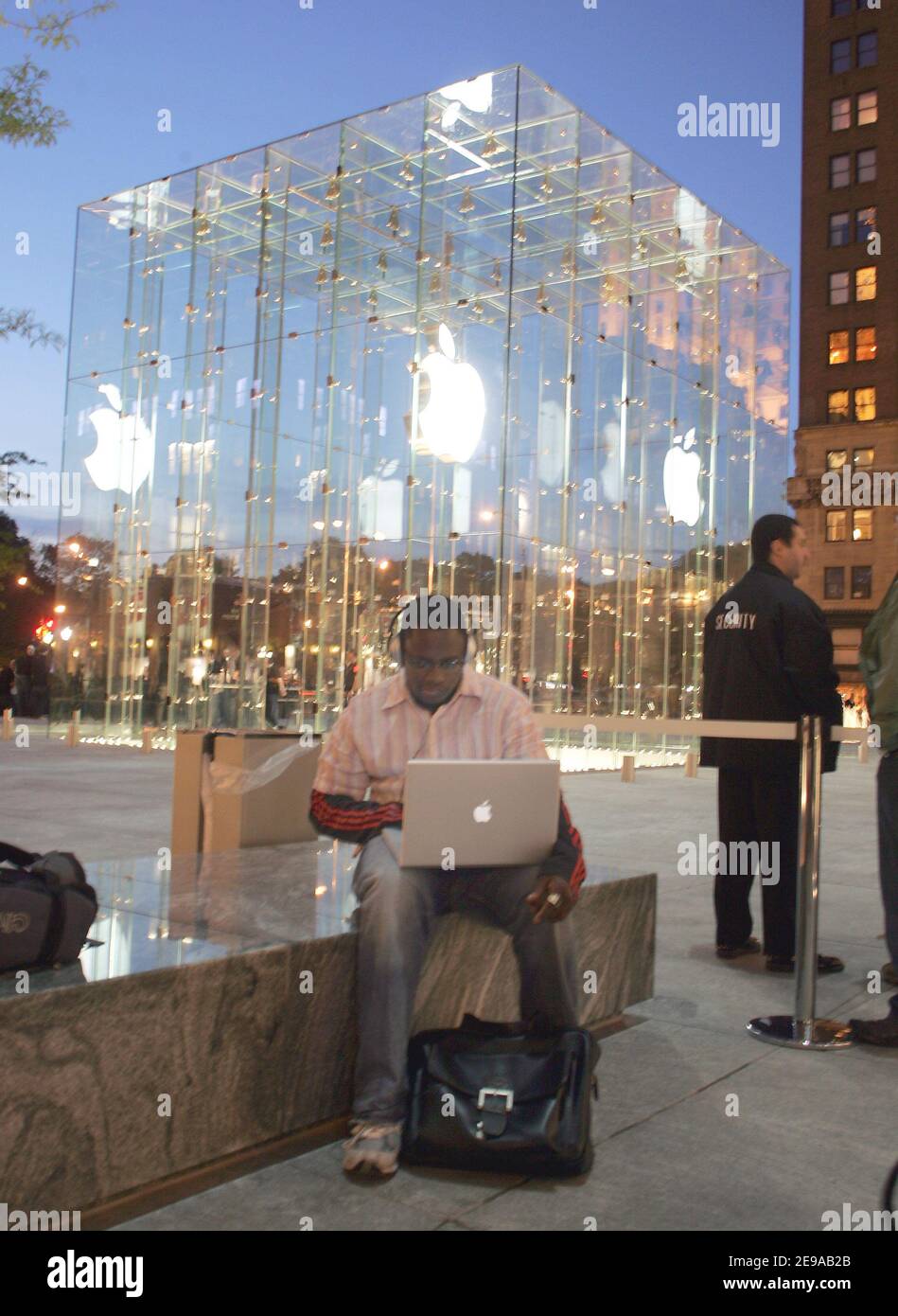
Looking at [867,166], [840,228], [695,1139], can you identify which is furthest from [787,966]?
[867,166]

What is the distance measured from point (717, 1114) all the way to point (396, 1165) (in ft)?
3.97

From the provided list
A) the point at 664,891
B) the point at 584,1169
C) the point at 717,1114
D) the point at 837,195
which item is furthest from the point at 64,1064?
the point at 837,195

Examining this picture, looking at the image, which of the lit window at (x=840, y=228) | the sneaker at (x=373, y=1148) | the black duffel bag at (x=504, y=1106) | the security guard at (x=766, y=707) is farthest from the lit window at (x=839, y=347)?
the sneaker at (x=373, y=1148)

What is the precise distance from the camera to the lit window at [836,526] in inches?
2606

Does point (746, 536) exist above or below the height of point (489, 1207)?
above

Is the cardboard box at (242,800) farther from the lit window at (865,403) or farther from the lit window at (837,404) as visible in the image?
the lit window at (837,404)

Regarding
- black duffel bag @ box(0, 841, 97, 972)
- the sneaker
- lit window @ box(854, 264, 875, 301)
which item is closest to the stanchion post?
the sneaker

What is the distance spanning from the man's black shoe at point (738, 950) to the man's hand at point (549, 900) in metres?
3.01

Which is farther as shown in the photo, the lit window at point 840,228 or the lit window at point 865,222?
the lit window at point 840,228

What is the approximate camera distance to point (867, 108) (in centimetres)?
6494

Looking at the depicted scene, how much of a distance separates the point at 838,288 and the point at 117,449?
A: 50529 millimetres

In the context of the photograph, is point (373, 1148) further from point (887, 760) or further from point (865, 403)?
point (865, 403)
